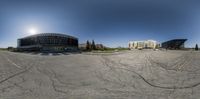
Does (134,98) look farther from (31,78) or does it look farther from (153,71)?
(31,78)

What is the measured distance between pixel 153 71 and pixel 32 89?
312 cm

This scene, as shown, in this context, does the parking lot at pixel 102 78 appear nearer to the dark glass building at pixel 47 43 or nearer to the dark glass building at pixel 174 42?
the dark glass building at pixel 174 42

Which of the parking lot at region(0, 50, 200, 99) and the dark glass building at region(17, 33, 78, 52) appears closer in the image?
the parking lot at region(0, 50, 200, 99)

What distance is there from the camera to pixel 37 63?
439 cm

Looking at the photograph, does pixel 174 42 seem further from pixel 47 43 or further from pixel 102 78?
pixel 47 43

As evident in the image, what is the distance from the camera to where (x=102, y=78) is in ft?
11.8

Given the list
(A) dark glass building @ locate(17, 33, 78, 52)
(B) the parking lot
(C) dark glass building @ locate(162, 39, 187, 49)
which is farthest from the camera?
(A) dark glass building @ locate(17, 33, 78, 52)

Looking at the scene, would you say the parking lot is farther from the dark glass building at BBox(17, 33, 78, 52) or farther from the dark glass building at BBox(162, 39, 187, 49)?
the dark glass building at BBox(17, 33, 78, 52)

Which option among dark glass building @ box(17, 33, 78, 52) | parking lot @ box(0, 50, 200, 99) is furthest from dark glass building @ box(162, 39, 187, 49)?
dark glass building @ box(17, 33, 78, 52)

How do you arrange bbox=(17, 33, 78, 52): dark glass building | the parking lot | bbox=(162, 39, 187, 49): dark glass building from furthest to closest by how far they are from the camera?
1. bbox=(17, 33, 78, 52): dark glass building
2. bbox=(162, 39, 187, 49): dark glass building
3. the parking lot

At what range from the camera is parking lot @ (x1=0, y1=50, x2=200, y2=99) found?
A: 9.51 feet

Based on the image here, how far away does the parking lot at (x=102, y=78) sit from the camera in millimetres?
2898

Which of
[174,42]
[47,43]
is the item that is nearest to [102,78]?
[174,42]

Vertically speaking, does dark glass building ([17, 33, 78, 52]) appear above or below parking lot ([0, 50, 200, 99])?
above
